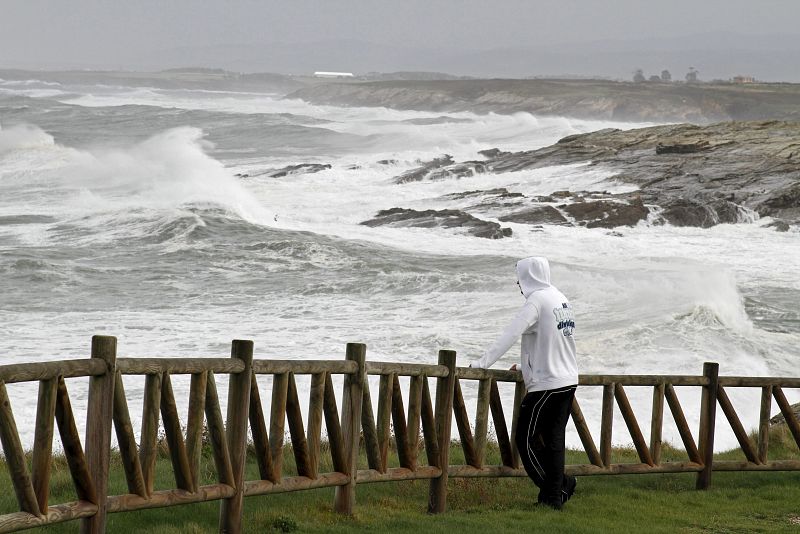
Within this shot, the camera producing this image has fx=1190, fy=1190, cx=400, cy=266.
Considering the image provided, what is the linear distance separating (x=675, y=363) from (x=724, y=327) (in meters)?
2.22

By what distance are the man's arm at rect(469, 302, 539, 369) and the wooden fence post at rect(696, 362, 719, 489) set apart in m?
1.97

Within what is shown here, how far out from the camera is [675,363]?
16266 millimetres

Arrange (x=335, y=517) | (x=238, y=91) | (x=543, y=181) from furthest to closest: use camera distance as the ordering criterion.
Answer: (x=238, y=91) < (x=543, y=181) < (x=335, y=517)

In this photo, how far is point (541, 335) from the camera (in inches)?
277

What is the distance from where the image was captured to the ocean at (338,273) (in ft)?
53.4

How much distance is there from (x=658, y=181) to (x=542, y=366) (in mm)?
33055

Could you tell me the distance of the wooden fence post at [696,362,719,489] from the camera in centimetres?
843

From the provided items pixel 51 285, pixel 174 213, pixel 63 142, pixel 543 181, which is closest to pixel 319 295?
pixel 51 285

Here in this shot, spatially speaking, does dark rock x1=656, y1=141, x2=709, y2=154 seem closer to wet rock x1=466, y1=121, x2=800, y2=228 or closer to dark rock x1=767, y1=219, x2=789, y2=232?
wet rock x1=466, y1=121, x2=800, y2=228

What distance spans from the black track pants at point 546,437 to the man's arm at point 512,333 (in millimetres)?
373

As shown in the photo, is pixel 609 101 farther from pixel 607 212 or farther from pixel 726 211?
pixel 607 212

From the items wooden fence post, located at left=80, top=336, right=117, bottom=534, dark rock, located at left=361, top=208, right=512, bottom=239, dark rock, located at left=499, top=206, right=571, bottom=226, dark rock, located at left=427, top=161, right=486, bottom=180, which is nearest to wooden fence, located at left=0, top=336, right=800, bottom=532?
wooden fence post, located at left=80, top=336, right=117, bottom=534

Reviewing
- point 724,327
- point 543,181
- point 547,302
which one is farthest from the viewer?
point 543,181

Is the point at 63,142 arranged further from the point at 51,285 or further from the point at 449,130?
the point at 51,285
